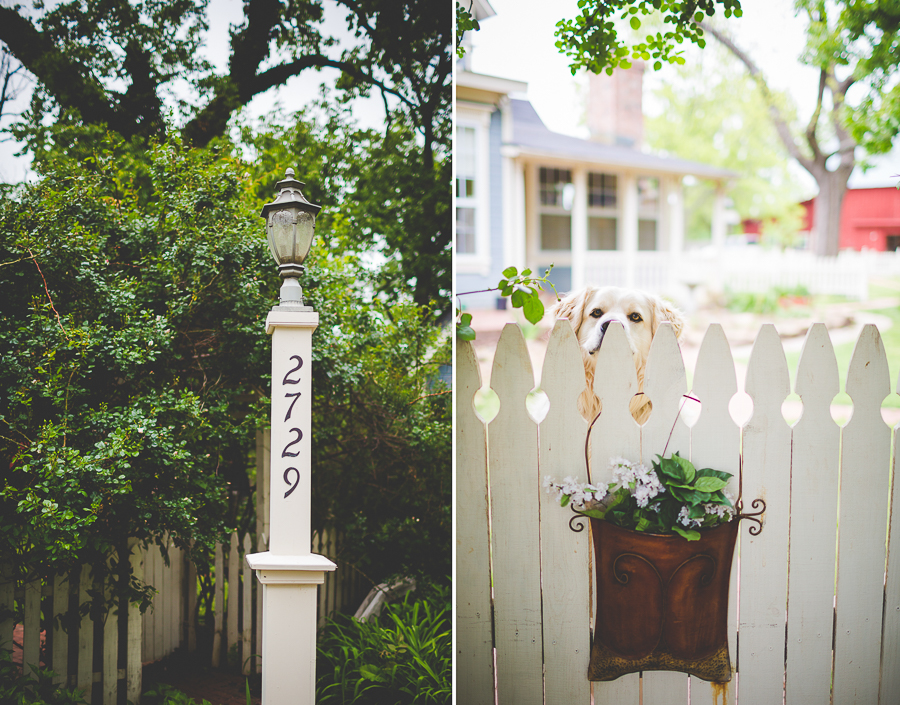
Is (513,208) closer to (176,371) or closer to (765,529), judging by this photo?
(176,371)

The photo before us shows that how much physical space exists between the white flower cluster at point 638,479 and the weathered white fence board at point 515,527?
0.23 metres

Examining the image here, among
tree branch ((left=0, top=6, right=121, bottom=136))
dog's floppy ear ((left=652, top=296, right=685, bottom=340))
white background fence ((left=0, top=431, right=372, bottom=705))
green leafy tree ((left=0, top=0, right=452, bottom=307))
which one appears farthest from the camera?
green leafy tree ((left=0, top=0, right=452, bottom=307))

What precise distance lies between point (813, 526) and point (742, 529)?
0.22m

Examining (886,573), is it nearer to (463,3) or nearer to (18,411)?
(463,3)

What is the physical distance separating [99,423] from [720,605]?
231 cm

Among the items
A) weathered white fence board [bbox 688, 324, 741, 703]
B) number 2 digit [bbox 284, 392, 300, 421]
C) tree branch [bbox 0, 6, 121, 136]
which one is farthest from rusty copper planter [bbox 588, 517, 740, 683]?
tree branch [bbox 0, 6, 121, 136]

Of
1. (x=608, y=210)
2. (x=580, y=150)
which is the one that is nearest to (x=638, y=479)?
(x=580, y=150)

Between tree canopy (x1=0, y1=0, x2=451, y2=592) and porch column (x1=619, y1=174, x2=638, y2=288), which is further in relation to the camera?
porch column (x1=619, y1=174, x2=638, y2=288)

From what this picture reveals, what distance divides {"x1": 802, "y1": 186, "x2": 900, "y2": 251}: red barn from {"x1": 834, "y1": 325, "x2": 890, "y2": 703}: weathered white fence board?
8394mm

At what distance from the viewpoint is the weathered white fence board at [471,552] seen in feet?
5.41

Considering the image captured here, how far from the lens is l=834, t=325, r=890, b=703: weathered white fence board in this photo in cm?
166

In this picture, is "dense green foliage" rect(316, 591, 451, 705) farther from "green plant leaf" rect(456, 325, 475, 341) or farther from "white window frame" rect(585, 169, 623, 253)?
"white window frame" rect(585, 169, 623, 253)

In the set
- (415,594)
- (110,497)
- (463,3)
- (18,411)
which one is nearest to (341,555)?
(415,594)

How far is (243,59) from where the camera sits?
10.3 ft
